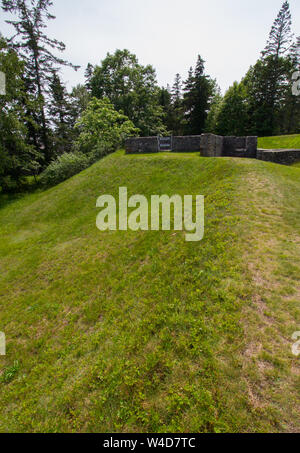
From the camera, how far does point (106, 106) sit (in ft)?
83.6

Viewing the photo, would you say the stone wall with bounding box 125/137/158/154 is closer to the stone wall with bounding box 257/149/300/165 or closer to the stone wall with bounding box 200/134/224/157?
the stone wall with bounding box 200/134/224/157

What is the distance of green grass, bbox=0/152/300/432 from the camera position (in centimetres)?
315

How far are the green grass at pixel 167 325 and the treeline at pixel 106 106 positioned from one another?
635 inches

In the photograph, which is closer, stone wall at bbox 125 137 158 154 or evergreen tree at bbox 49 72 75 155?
stone wall at bbox 125 137 158 154

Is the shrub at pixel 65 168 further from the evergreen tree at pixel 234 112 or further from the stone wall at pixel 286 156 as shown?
the evergreen tree at pixel 234 112

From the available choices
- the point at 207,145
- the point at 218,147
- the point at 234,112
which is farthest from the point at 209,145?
the point at 234,112

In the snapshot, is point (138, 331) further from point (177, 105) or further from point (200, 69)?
point (177, 105)

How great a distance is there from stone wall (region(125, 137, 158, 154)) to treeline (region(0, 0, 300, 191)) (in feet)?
14.4

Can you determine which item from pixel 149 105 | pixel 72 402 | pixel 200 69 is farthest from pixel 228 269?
pixel 200 69

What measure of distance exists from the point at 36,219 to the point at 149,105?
30089mm
